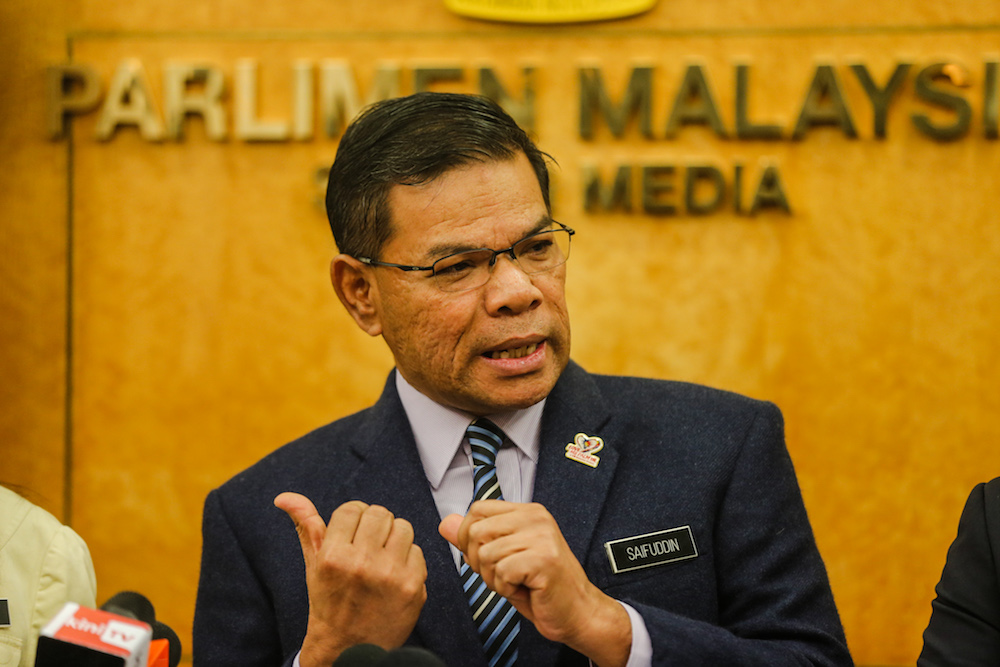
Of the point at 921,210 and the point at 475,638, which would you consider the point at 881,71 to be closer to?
the point at 921,210

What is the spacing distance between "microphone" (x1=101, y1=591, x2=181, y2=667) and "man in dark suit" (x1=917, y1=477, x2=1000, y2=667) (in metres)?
1.03

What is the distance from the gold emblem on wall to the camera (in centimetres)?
339

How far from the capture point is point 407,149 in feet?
5.15

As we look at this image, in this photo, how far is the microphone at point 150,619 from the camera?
0.86 m

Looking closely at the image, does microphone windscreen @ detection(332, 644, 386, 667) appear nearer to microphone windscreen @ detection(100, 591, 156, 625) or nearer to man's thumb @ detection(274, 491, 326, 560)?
microphone windscreen @ detection(100, 591, 156, 625)

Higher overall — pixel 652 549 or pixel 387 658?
pixel 387 658

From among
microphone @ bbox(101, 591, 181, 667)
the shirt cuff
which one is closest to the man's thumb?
microphone @ bbox(101, 591, 181, 667)

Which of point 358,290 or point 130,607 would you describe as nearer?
point 130,607

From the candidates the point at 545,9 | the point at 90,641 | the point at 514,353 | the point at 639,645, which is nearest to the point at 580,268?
A: the point at 545,9

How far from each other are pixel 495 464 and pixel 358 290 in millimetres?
438

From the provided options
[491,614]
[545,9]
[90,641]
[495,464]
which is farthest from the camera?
[545,9]

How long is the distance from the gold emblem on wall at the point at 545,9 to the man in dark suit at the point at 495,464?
1900mm

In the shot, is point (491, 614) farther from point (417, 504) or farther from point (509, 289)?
point (509, 289)

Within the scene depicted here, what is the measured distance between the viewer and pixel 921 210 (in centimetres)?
337
